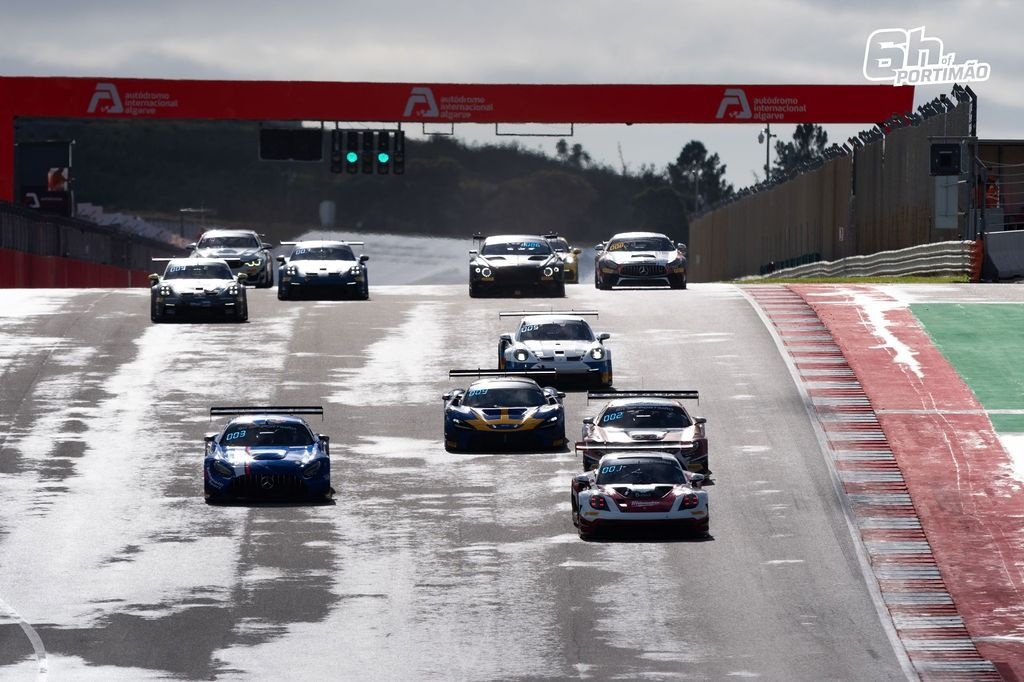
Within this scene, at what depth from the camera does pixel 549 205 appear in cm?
15800

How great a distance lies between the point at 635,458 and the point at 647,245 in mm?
24874

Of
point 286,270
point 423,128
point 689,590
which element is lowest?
point 689,590

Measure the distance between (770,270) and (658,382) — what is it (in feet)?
155

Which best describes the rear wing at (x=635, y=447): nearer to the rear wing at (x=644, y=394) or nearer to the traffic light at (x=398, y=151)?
the rear wing at (x=644, y=394)

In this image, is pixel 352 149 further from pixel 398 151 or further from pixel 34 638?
pixel 34 638

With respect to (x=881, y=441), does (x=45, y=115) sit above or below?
above

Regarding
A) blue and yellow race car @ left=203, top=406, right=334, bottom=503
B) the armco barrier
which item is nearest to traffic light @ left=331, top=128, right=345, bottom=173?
the armco barrier

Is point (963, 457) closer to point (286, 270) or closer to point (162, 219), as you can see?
point (286, 270)

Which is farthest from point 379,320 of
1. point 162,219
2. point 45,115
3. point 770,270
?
point 162,219

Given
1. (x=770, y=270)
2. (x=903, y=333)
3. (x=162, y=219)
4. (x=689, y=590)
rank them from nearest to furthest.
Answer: (x=689, y=590)
(x=903, y=333)
(x=770, y=270)
(x=162, y=219)

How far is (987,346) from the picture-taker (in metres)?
39.4

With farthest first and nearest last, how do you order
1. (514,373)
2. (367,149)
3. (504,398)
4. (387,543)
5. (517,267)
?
(367,149) < (517,267) < (514,373) < (504,398) < (387,543)

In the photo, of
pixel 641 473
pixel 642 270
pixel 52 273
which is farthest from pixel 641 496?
pixel 52 273

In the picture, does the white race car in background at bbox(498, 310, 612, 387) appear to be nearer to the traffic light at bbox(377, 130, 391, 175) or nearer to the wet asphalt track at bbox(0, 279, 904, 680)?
the wet asphalt track at bbox(0, 279, 904, 680)
